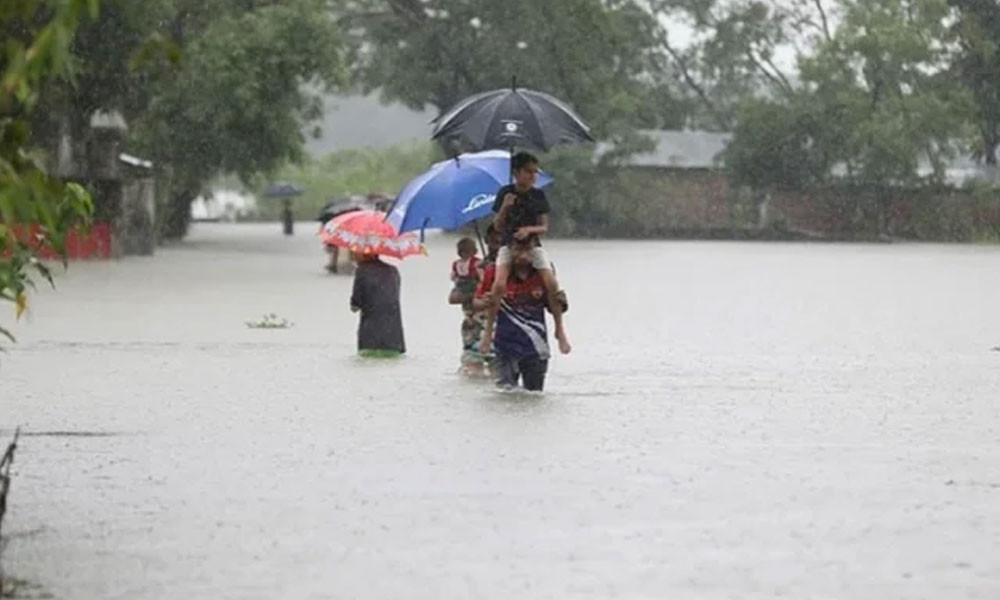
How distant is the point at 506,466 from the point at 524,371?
4.71 meters

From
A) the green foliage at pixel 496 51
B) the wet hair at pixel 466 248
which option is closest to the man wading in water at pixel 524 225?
the wet hair at pixel 466 248

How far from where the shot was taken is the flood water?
30.2 ft

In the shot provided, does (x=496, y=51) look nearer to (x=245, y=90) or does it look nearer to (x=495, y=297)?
(x=245, y=90)

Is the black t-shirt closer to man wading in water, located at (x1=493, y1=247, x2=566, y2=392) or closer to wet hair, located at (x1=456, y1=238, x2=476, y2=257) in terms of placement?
man wading in water, located at (x1=493, y1=247, x2=566, y2=392)

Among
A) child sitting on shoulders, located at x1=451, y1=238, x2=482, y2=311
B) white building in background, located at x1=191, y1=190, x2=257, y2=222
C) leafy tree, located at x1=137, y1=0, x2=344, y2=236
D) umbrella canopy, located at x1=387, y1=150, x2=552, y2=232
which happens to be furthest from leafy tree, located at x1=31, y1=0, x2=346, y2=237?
white building in background, located at x1=191, y1=190, x2=257, y2=222

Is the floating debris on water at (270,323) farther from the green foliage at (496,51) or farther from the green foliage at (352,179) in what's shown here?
the green foliage at (352,179)

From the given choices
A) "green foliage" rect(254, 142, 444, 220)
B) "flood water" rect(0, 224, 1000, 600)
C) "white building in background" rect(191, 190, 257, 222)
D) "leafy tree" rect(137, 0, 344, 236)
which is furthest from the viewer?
"white building in background" rect(191, 190, 257, 222)

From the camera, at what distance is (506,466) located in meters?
12.6

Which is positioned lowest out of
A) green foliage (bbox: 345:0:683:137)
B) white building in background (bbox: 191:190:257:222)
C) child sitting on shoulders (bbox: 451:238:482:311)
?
white building in background (bbox: 191:190:257:222)

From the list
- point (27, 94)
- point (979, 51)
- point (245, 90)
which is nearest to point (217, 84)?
point (245, 90)

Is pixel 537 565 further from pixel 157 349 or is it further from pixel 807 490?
pixel 157 349

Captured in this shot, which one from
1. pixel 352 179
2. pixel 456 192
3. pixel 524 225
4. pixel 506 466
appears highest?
pixel 456 192

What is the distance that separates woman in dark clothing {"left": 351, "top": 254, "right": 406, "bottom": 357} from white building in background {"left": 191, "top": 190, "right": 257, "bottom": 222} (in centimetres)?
10529

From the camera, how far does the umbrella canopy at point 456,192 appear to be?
19750mm
